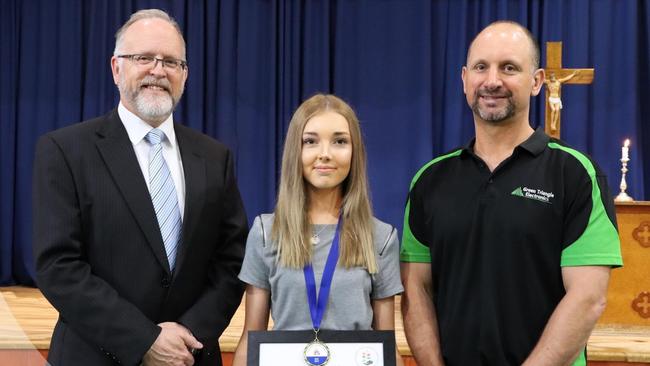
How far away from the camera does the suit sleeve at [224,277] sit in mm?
2271

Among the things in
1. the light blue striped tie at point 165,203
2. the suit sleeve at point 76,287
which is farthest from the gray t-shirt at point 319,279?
the suit sleeve at point 76,287

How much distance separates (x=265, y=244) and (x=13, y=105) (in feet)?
15.3

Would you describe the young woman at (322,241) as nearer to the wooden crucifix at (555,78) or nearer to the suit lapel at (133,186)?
the suit lapel at (133,186)

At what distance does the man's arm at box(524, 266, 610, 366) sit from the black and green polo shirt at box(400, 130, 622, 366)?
37 mm

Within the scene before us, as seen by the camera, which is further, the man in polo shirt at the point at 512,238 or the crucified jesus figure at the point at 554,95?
the crucified jesus figure at the point at 554,95

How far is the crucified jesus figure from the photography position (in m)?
4.42

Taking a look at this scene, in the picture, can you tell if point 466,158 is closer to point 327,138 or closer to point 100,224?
point 327,138

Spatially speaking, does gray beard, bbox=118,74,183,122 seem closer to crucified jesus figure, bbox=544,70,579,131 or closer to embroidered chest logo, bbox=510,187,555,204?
embroidered chest logo, bbox=510,187,555,204

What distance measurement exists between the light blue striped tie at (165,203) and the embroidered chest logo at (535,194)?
1.00m

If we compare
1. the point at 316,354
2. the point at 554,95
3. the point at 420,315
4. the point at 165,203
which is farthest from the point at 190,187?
the point at 554,95

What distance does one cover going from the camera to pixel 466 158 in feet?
7.57

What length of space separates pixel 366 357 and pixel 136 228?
0.77 m

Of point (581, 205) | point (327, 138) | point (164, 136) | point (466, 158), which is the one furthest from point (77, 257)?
point (581, 205)

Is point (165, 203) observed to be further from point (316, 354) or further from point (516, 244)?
point (516, 244)
